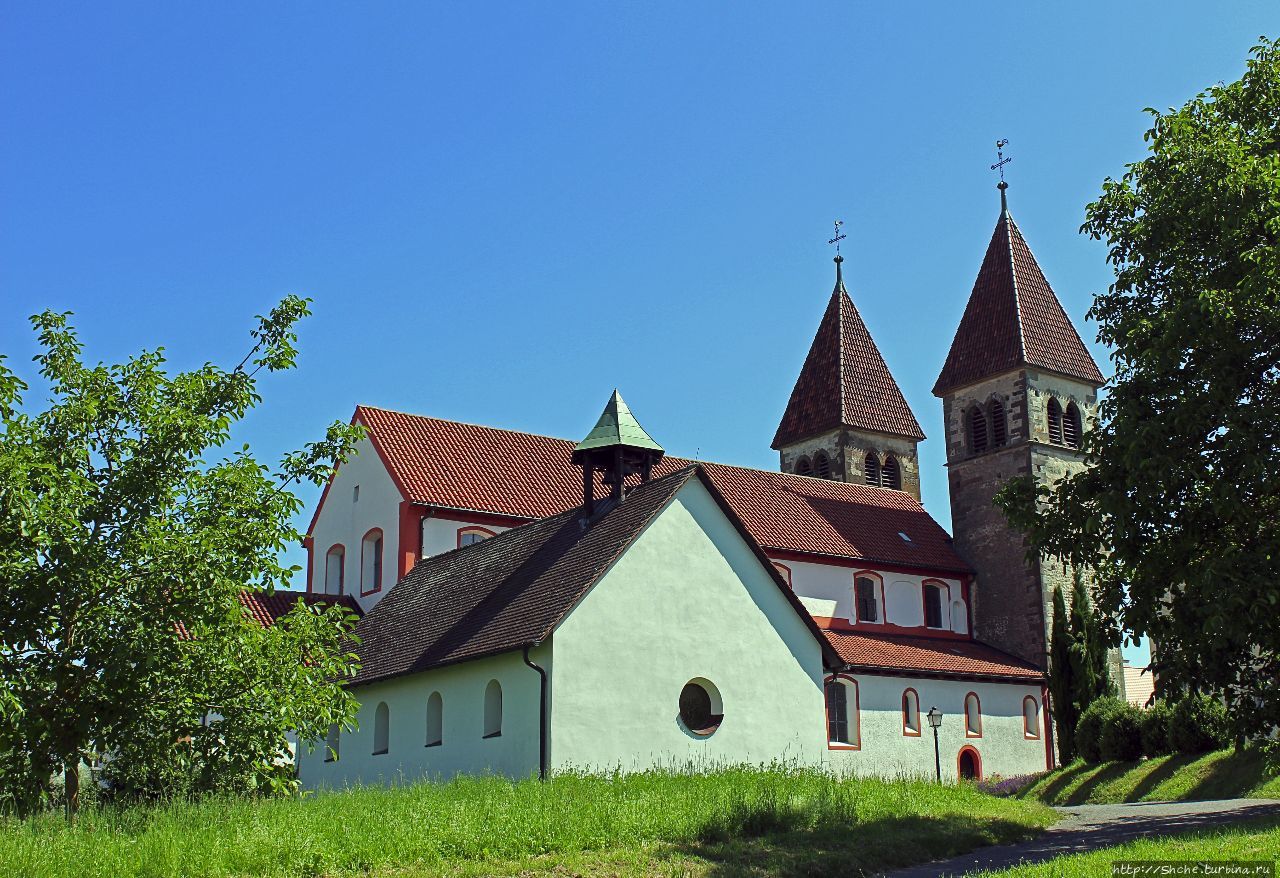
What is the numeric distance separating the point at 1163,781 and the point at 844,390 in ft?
87.2

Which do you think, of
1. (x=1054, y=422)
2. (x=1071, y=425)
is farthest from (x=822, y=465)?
(x=1071, y=425)

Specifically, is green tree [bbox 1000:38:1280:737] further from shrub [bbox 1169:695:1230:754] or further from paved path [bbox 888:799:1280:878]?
shrub [bbox 1169:695:1230:754]

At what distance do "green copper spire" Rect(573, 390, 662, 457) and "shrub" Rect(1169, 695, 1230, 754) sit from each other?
14296mm

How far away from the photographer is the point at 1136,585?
745 inches

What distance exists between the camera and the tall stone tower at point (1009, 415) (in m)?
45.8

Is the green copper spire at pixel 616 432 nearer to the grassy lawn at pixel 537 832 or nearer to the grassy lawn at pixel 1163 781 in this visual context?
the grassy lawn at pixel 537 832

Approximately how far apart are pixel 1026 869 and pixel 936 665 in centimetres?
2759

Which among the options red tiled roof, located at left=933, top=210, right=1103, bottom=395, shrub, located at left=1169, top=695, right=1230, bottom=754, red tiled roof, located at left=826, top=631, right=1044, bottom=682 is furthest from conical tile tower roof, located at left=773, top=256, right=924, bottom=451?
shrub, located at left=1169, top=695, right=1230, bottom=754

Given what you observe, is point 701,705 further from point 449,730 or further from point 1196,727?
point 1196,727

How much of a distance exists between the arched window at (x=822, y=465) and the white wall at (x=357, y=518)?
21566mm

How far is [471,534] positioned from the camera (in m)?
37.8

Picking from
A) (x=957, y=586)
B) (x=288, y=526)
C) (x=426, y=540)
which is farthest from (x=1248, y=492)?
(x=957, y=586)

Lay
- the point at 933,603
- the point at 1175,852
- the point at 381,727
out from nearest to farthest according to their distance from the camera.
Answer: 1. the point at 1175,852
2. the point at 381,727
3. the point at 933,603

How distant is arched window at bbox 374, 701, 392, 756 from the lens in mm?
28062
